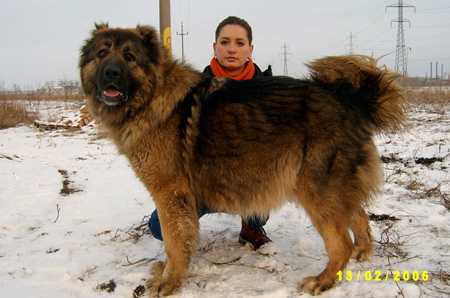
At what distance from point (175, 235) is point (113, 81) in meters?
1.28

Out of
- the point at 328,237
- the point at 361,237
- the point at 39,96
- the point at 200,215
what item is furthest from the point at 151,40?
the point at 39,96

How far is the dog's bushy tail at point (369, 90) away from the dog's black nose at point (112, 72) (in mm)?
1598

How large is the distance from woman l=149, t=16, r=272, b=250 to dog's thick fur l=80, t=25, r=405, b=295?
629 millimetres

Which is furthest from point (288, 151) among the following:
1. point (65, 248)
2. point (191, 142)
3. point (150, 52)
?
point (65, 248)

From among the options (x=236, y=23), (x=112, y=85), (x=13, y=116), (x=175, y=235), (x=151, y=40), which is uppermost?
(x=236, y=23)

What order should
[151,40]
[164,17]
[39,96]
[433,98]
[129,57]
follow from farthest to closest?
[39,96] → [433,98] → [164,17] → [151,40] → [129,57]

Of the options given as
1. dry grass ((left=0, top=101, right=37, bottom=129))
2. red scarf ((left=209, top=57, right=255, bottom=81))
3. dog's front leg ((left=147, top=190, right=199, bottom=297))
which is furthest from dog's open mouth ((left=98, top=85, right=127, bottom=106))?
dry grass ((left=0, top=101, right=37, bottom=129))

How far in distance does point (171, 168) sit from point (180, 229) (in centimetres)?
50

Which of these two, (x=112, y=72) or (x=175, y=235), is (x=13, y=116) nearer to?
(x=112, y=72)

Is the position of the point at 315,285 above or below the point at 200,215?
below

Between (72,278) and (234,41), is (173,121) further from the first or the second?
(72,278)

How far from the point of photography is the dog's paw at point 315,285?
2.66 meters

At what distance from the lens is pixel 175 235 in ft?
9.45

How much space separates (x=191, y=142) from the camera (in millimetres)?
2797
